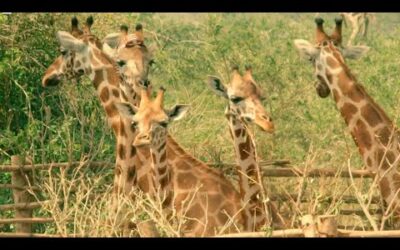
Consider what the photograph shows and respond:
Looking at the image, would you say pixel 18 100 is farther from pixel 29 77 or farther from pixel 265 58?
pixel 265 58

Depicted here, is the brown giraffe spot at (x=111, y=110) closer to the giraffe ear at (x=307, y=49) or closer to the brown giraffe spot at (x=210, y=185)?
the brown giraffe spot at (x=210, y=185)

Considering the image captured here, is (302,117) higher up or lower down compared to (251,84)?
lower down

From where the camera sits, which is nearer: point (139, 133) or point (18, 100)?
point (139, 133)

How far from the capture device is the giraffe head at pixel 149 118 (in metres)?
7.18

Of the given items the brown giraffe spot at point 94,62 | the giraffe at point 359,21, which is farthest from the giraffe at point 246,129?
the giraffe at point 359,21

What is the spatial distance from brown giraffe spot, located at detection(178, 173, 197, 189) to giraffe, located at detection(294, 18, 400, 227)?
1.16 metres

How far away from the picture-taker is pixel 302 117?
544 inches

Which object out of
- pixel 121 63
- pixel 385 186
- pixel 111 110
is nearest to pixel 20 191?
pixel 111 110

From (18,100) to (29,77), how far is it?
0.85 feet

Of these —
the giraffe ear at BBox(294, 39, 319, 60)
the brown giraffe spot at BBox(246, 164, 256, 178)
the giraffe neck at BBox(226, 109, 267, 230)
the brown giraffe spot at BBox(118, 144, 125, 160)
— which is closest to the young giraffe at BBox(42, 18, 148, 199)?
the brown giraffe spot at BBox(118, 144, 125, 160)

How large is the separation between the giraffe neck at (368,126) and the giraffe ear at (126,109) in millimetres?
1479
